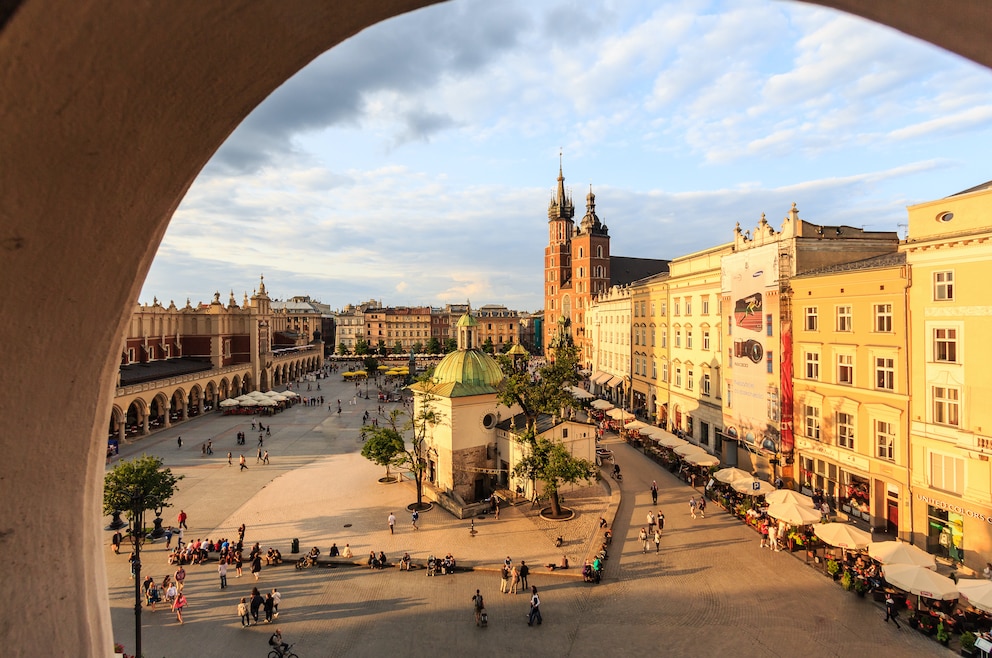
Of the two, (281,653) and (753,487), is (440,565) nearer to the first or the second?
(281,653)

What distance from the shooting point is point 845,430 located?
922 inches

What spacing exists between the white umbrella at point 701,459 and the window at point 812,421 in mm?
5090

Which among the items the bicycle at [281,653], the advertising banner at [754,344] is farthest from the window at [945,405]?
the bicycle at [281,653]

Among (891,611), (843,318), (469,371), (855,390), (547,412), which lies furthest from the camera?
(469,371)

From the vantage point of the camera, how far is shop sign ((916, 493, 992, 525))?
1752 centimetres

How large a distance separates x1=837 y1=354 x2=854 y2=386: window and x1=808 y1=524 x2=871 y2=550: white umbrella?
7051 mm

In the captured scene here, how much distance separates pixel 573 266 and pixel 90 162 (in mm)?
85602

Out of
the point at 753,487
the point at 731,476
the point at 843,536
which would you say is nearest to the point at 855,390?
the point at 753,487

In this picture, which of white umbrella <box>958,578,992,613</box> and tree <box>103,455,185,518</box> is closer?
white umbrella <box>958,578,992,613</box>

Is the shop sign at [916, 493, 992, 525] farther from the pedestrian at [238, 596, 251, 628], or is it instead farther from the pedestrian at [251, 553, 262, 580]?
the pedestrian at [251, 553, 262, 580]

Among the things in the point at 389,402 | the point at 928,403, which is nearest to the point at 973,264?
the point at 928,403

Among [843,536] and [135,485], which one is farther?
[135,485]

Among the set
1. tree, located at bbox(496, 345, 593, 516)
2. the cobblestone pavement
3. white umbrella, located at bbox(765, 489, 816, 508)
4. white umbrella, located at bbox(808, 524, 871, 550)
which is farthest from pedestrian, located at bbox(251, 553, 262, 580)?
white umbrella, located at bbox(808, 524, 871, 550)

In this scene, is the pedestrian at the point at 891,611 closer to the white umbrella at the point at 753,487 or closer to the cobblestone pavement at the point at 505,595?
the cobblestone pavement at the point at 505,595
